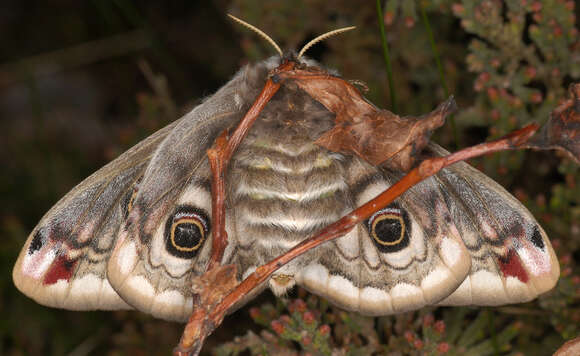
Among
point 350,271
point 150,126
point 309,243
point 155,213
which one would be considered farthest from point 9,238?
point 309,243

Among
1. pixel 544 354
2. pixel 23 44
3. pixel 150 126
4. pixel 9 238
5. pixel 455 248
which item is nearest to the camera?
pixel 455 248

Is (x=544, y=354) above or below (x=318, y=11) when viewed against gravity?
below

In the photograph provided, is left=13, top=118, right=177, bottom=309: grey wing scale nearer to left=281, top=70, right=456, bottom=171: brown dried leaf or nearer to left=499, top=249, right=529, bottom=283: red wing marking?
left=281, top=70, right=456, bottom=171: brown dried leaf

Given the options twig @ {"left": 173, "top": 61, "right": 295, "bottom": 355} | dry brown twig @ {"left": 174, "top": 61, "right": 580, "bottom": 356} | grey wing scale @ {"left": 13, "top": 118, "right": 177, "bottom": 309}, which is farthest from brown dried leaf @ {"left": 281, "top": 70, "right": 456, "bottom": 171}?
grey wing scale @ {"left": 13, "top": 118, "right": 177, "bottom": 309}

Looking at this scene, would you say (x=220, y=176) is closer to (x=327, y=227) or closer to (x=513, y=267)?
(x=327, y=227)

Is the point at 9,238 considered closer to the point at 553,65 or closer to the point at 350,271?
the point at 350,271

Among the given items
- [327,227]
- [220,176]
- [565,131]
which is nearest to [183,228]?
[220,176]

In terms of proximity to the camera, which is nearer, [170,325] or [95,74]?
[170,325]

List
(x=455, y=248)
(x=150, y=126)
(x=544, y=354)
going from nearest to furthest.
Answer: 1. (x=455, y=248)
2. (x=544, y=354)
3. (x=150, y=126)
